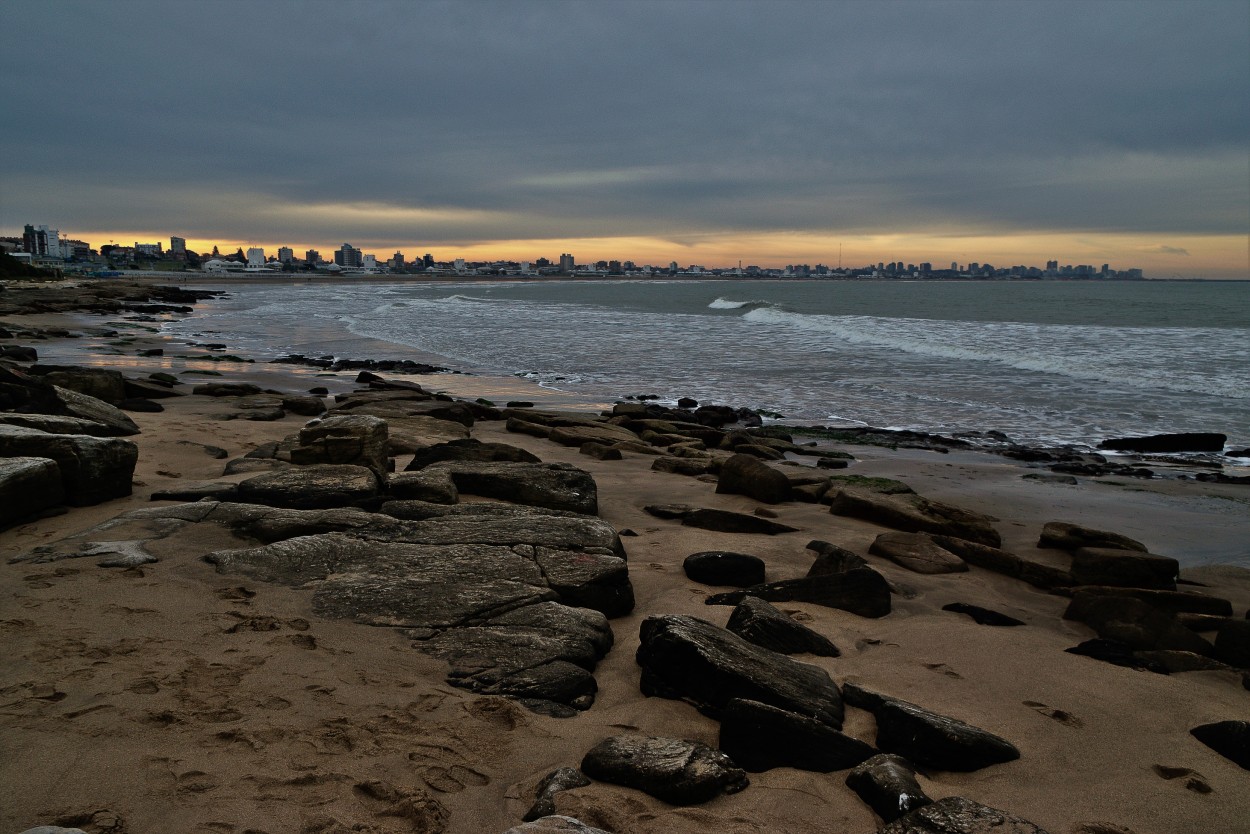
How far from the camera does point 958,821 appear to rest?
9.42 ft

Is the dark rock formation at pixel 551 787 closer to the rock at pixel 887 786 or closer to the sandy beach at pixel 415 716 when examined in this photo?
the sandy beach at pixel 415 716

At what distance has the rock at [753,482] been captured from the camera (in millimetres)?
8922

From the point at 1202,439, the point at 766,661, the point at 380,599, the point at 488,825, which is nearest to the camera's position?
the point at 488,825

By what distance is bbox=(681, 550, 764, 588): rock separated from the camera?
600 centimetres

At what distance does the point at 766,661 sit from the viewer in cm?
414

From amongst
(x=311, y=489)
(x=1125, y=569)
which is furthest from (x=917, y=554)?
(x=311, y=489)

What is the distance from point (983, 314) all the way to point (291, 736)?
200 ft

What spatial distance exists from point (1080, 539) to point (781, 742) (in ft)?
18.5

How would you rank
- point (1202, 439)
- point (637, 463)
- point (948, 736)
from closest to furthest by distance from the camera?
point (948, 736), point (637, 463), point (1202, 439)

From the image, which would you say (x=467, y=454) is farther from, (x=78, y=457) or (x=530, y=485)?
(x=78, y=457)

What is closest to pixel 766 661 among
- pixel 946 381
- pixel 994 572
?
pixel 994 572

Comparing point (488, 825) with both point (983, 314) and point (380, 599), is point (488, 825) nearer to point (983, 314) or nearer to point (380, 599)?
point (380, 599)

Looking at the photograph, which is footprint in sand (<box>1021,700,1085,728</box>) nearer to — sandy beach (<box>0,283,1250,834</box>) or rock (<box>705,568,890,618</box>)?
sandy beach (<box>0,283,1250,834</box>)

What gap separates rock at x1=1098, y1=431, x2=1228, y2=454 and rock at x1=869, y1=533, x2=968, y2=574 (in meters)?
8.69
